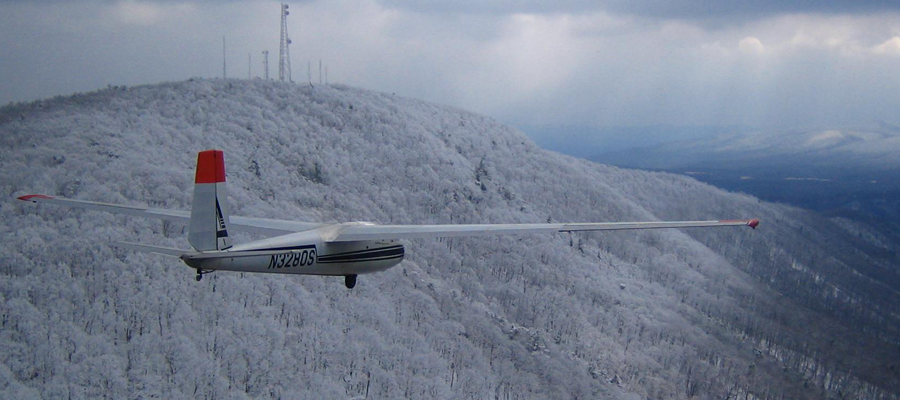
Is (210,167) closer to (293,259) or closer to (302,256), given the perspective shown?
(293,259)

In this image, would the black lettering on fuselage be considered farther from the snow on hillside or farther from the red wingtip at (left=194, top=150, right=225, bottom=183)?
the snow on hillside

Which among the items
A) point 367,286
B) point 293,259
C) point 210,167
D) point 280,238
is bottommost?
point 367,286

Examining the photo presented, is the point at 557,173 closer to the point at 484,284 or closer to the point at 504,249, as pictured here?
the point at 504,249

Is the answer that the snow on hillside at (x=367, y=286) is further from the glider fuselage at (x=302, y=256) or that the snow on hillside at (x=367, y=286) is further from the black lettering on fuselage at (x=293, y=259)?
the black lettering on fuselage at (x=293, y=259)

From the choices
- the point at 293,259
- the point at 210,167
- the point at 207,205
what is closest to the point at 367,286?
the point at 293,259

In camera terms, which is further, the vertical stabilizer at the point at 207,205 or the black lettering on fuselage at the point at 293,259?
the black lettering on fuselage at the point at 293,259

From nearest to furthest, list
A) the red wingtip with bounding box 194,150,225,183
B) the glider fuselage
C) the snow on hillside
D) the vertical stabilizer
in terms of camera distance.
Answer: the glider fuselage
the red wingtip with bounding box 194,150,225,183
the vertical stabilizer
the snow on hillside

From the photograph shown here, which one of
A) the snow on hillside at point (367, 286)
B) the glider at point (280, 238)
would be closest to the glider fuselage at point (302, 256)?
the glider at point (280, 238)

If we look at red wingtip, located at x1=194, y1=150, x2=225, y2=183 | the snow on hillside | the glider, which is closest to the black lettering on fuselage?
the glider
